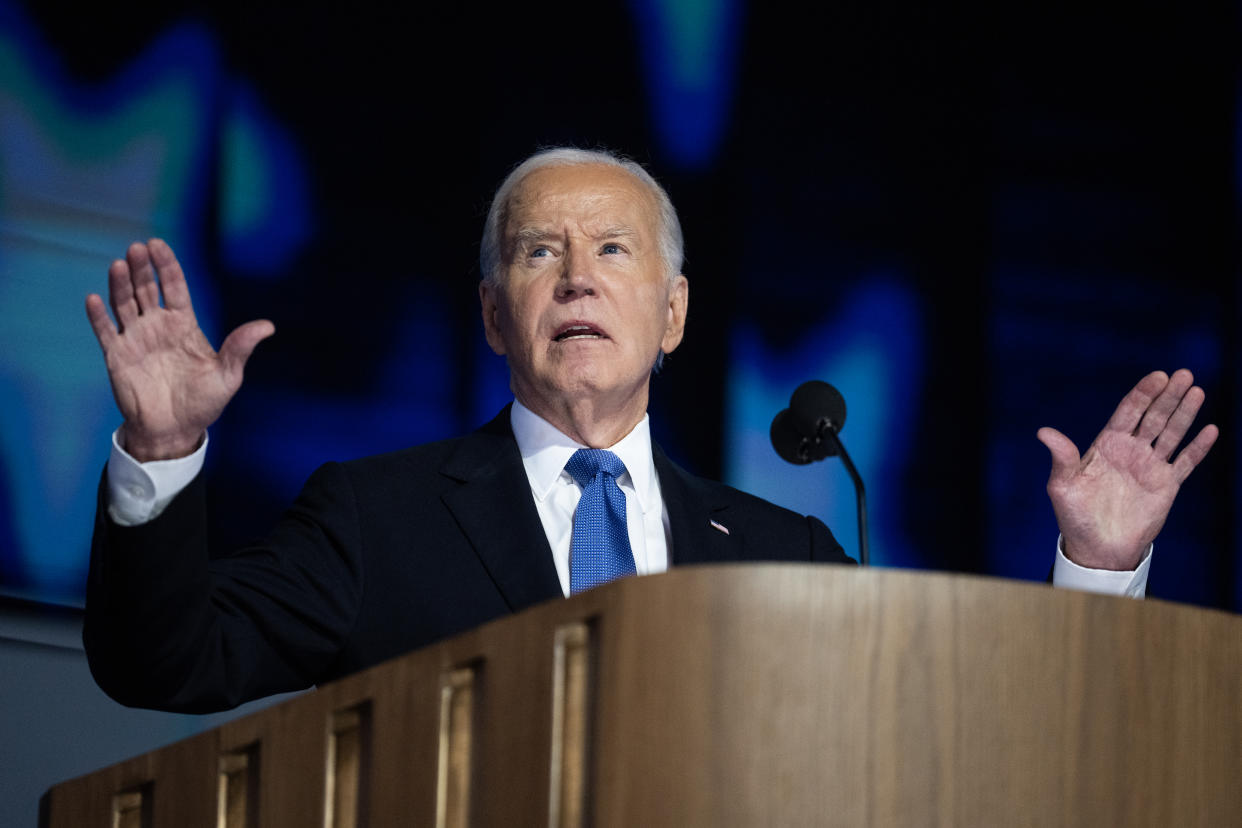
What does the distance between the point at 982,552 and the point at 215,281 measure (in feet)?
5.78

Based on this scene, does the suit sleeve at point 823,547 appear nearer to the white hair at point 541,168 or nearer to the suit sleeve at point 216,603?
the white hair at point 541,168

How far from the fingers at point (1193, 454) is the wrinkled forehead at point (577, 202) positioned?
2.88ft

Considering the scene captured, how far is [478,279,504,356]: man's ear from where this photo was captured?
7.66ft

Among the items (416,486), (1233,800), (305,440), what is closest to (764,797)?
(1233,800)

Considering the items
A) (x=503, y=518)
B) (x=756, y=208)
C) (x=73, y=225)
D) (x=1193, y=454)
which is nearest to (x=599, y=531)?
(x=503, y=518)

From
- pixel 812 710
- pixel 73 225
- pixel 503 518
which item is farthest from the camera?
pixel 73 225

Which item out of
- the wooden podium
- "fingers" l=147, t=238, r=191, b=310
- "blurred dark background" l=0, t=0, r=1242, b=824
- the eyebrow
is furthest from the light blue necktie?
"blurred dark background" l=0, t=0, r=1242, b=824

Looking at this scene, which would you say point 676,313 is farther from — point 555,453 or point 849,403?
point 849,403

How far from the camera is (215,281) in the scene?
3111mm

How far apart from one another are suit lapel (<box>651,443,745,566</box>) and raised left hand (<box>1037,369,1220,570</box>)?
0.50m

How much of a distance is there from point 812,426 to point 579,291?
1.32 feet

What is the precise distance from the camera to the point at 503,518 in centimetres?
196

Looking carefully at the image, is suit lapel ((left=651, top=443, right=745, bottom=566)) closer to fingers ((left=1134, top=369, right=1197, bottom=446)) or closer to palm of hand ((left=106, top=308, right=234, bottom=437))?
fingers ((left=1134, top=369, right=1197, bottom=446))

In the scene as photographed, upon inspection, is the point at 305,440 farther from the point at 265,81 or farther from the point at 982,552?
the point at 982,552
